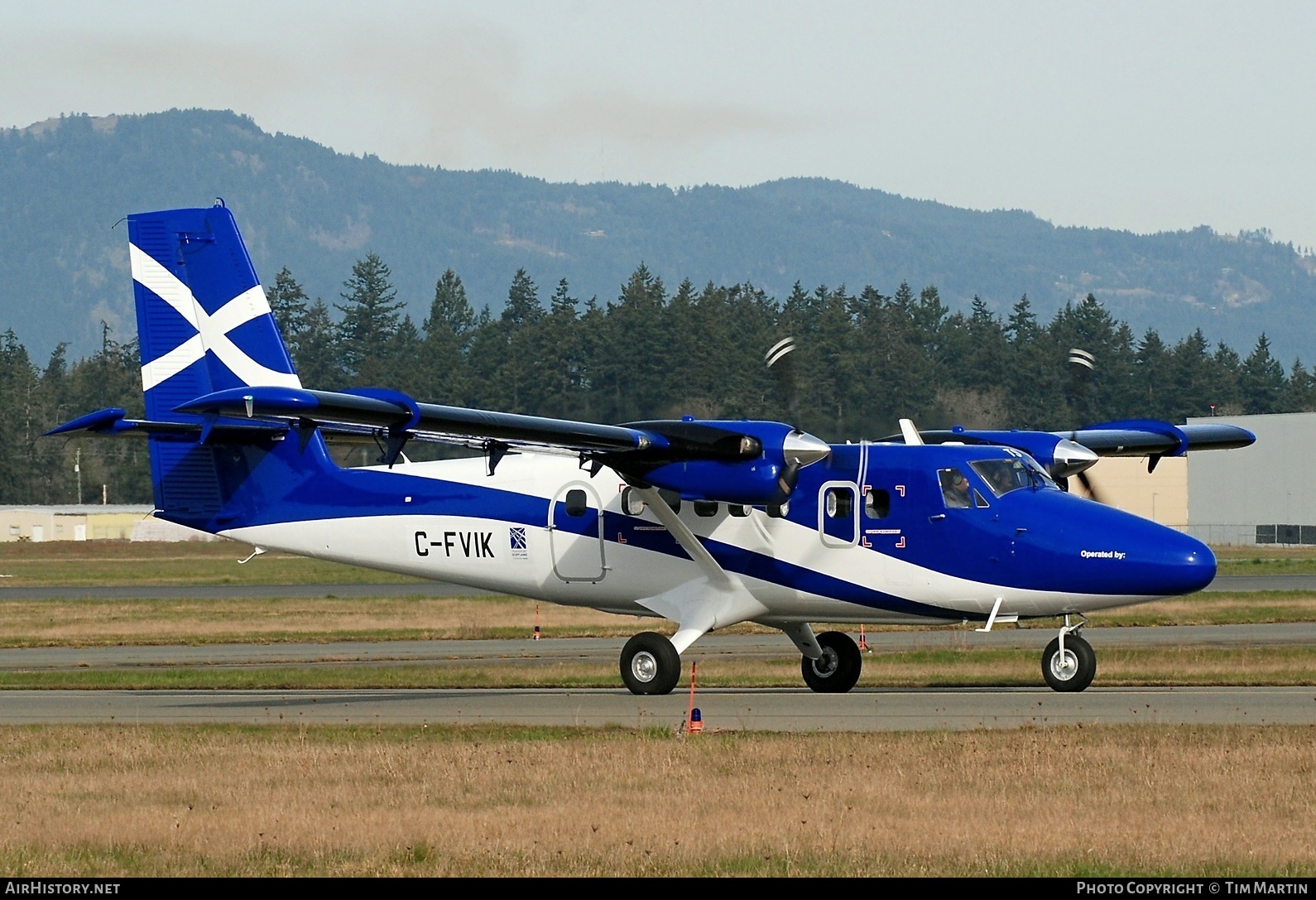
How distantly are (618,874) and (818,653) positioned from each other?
42.2ft

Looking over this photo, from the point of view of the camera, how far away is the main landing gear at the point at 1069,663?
21875mm

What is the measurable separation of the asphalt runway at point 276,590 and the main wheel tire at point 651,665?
30280mm

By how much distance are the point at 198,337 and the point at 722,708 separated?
10.0 meters

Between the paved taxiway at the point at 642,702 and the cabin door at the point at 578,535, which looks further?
the cabin door at the point at 578,535

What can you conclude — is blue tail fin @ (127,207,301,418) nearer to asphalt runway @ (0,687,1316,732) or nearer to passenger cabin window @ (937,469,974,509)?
asphalt runway @ (0,687,1316,732)

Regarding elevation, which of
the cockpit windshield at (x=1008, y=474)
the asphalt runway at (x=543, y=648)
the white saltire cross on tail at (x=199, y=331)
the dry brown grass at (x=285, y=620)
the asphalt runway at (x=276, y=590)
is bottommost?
the asphalt runway at (x=276, y=590)

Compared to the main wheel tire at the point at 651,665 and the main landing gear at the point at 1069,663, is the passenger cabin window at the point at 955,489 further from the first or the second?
the main wheel tire at the point at 651,665

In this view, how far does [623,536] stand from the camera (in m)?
23.8

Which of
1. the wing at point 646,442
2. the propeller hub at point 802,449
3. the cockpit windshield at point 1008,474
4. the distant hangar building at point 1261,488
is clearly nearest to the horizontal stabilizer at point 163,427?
the wing at point 646,442

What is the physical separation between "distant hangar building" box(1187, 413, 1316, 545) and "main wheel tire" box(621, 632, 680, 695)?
76564 mm

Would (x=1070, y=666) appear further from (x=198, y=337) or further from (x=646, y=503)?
(x=198, y=337)

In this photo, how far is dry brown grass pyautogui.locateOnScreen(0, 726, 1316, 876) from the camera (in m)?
11.5

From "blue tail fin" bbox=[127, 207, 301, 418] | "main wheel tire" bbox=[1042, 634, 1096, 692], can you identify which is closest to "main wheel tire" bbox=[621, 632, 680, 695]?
"main wheel tire" bbox=[1042, 634, 1096, 692]
